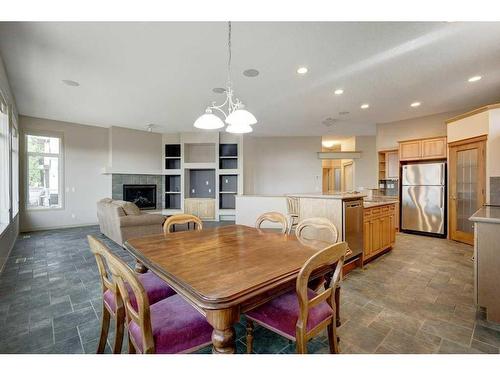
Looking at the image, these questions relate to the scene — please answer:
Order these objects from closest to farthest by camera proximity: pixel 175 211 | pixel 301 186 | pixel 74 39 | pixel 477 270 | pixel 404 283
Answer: pixel 477 270
pixel 74 39
pixel 404 283
pixel 175 211
pixel 301 186

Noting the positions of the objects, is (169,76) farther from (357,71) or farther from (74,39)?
(357,71)

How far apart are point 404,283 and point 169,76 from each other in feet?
13.7

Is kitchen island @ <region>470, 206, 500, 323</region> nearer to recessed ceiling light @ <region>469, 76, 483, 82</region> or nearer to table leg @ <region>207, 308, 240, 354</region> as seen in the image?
table leg @ <region>207, 308, 240, 354</region>

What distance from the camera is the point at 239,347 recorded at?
63.9 inches

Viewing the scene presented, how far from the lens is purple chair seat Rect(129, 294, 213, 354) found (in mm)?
1104

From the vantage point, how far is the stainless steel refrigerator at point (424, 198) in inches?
186

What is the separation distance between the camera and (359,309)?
2.12m

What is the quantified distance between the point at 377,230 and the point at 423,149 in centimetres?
283

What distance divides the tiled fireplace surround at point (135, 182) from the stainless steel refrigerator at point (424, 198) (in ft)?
22.4

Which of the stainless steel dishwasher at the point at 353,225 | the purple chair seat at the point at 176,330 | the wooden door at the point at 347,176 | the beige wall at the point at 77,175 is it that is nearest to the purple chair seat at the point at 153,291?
the purple chair seat at the point at 176,330

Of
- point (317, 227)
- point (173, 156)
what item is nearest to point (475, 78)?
point (317, 227)

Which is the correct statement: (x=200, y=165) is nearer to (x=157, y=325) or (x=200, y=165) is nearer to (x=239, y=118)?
(x=239, y=118)

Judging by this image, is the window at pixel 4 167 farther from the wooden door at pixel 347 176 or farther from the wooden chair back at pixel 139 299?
the wooden door at pixel 347 176
